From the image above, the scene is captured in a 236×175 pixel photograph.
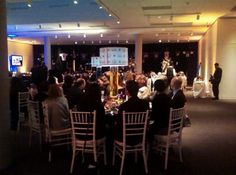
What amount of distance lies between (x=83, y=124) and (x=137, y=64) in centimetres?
1395

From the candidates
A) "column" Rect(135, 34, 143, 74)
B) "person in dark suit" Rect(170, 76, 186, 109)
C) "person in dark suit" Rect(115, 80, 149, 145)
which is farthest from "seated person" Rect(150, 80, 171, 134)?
"column" Rect(135, 34, 143, 74)

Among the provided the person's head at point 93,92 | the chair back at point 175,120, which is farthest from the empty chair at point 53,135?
the chair back at point 175,120

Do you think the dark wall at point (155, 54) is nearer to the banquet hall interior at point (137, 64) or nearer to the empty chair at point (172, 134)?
the banquet hall interior at point (137, 64)

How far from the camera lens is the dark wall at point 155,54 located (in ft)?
78.5

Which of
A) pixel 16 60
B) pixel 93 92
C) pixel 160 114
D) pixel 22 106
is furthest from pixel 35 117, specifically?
pixel 16 60

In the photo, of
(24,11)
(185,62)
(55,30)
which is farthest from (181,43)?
(24,11)

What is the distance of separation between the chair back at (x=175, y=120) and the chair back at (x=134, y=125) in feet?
1.48

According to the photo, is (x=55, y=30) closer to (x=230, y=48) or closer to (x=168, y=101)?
(x=230, y=48)

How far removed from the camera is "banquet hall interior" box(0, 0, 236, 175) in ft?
14.5

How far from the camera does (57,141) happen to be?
488 cm

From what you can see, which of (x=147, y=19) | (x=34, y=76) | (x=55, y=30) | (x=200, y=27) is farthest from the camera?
(x=55, y=30)

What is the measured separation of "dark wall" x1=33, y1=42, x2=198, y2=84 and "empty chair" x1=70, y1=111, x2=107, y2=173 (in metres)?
20.0

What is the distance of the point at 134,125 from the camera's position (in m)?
3.97

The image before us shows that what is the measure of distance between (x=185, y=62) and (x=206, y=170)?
66.5 feet
